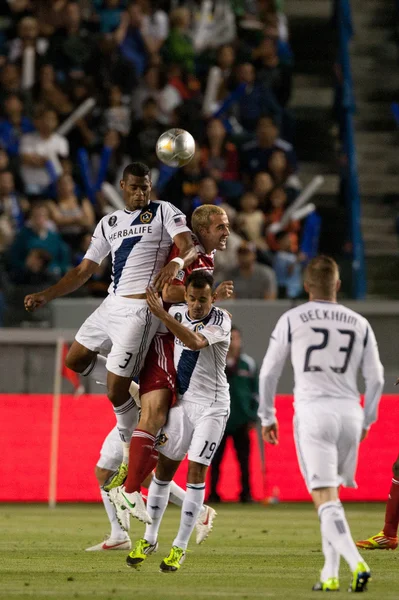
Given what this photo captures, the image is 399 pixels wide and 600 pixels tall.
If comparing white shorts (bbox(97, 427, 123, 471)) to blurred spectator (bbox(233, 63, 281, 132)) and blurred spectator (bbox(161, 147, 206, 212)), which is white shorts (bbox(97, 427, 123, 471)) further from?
blurred spectator (bbox(233, 63, 281, 132))

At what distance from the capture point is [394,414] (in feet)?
→ 53.8

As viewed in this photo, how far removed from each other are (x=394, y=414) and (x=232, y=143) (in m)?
5.74

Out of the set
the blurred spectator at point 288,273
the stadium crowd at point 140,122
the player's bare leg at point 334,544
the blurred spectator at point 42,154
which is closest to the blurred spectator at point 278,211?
the stadium crowd at point 140,122

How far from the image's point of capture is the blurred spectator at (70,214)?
59.8ft

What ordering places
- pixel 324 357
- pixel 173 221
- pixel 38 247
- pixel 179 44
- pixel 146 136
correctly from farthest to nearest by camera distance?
pixel 179 44
pixel 146 136
pixel 38 247
pixel 173 221
pixel 324 357

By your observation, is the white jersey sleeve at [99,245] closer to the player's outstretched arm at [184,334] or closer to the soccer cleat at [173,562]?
the player's outstretched arm at [184,334]

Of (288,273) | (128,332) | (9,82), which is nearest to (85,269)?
(128,332)

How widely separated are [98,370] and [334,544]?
11.4ft

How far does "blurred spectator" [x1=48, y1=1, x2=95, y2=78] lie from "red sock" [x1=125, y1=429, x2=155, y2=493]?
12076mm

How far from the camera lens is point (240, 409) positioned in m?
16.5

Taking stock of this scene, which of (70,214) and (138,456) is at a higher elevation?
(70,214)

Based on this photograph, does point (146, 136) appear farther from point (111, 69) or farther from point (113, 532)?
point (113, 532)

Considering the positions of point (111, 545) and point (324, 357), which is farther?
point (111, 545)

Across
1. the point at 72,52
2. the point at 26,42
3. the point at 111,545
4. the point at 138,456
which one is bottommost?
the point at 111,545
